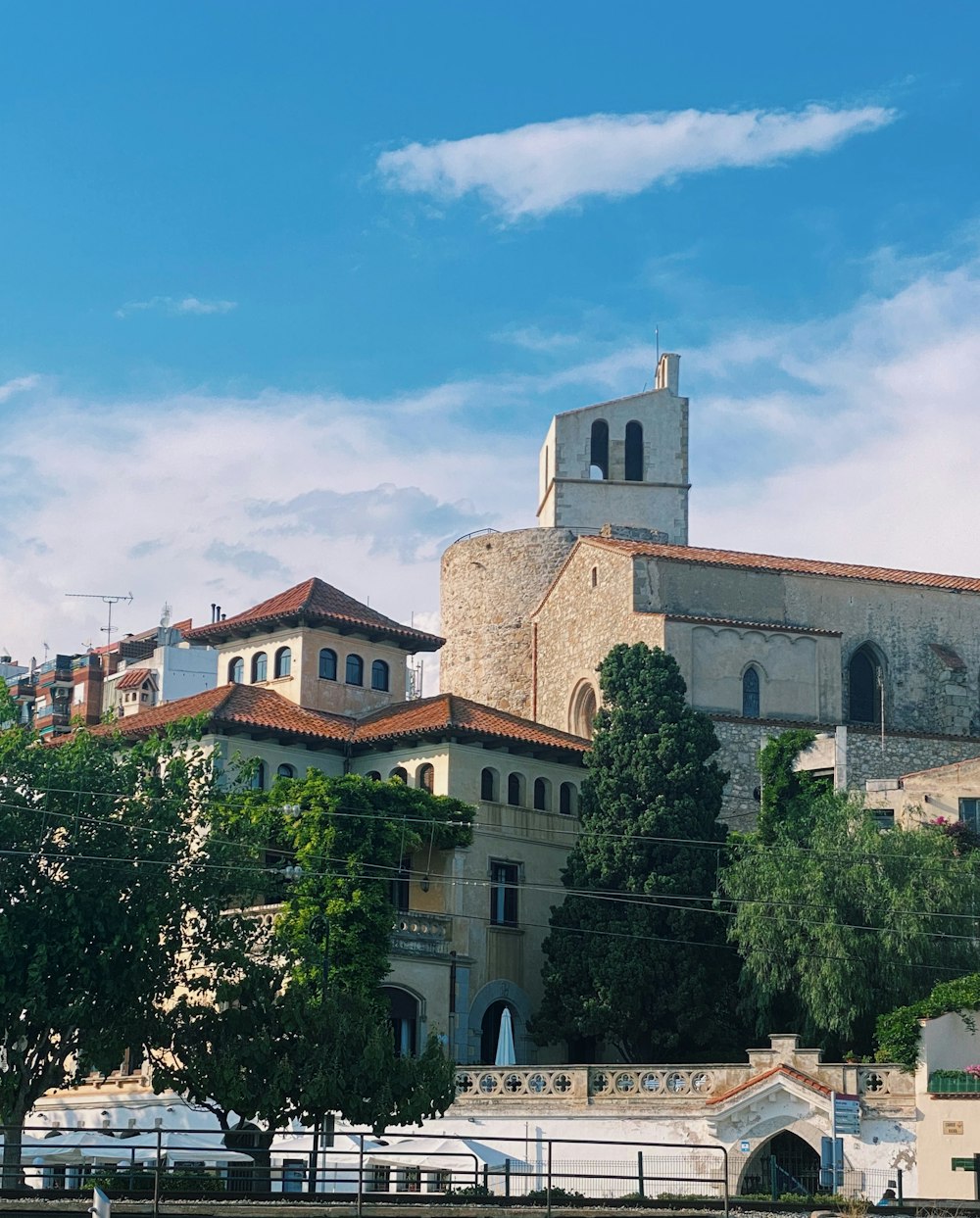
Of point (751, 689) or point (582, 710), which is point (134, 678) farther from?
point (751, 689)

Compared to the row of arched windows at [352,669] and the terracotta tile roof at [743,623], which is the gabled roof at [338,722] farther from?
the terracotta tile roof at [743,623]

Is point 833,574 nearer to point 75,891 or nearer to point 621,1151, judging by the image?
point 621,1151

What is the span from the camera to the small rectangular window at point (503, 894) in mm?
61219

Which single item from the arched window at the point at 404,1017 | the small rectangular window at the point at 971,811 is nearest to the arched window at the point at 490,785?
the arched window at the point at 404,1017

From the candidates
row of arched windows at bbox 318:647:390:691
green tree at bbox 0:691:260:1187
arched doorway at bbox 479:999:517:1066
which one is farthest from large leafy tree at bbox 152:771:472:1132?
row of arched windows at bbox 318:647:390:691

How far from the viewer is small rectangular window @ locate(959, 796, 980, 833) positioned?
59.3m

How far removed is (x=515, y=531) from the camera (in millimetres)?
83250

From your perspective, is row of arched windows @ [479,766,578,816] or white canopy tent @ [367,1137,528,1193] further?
row of arched windows @ [479,766,578,816]

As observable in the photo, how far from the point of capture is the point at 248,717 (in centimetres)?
6203

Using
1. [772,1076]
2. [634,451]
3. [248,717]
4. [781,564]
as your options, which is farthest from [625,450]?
[772,1076]

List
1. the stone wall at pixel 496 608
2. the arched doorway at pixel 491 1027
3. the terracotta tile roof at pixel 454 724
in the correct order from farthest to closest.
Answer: the stone wall at pixel 496 608, the terracotta tile roof at pixel 454 724, the arched doorway at pixel 491 1027

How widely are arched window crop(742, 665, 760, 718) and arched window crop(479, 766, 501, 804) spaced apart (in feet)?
29.4

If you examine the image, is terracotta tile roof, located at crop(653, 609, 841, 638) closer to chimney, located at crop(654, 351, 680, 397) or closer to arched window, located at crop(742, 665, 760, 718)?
arched window, located at crop(742, 665, 760, 718)

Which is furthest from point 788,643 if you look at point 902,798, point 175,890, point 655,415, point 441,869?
point 175,890
